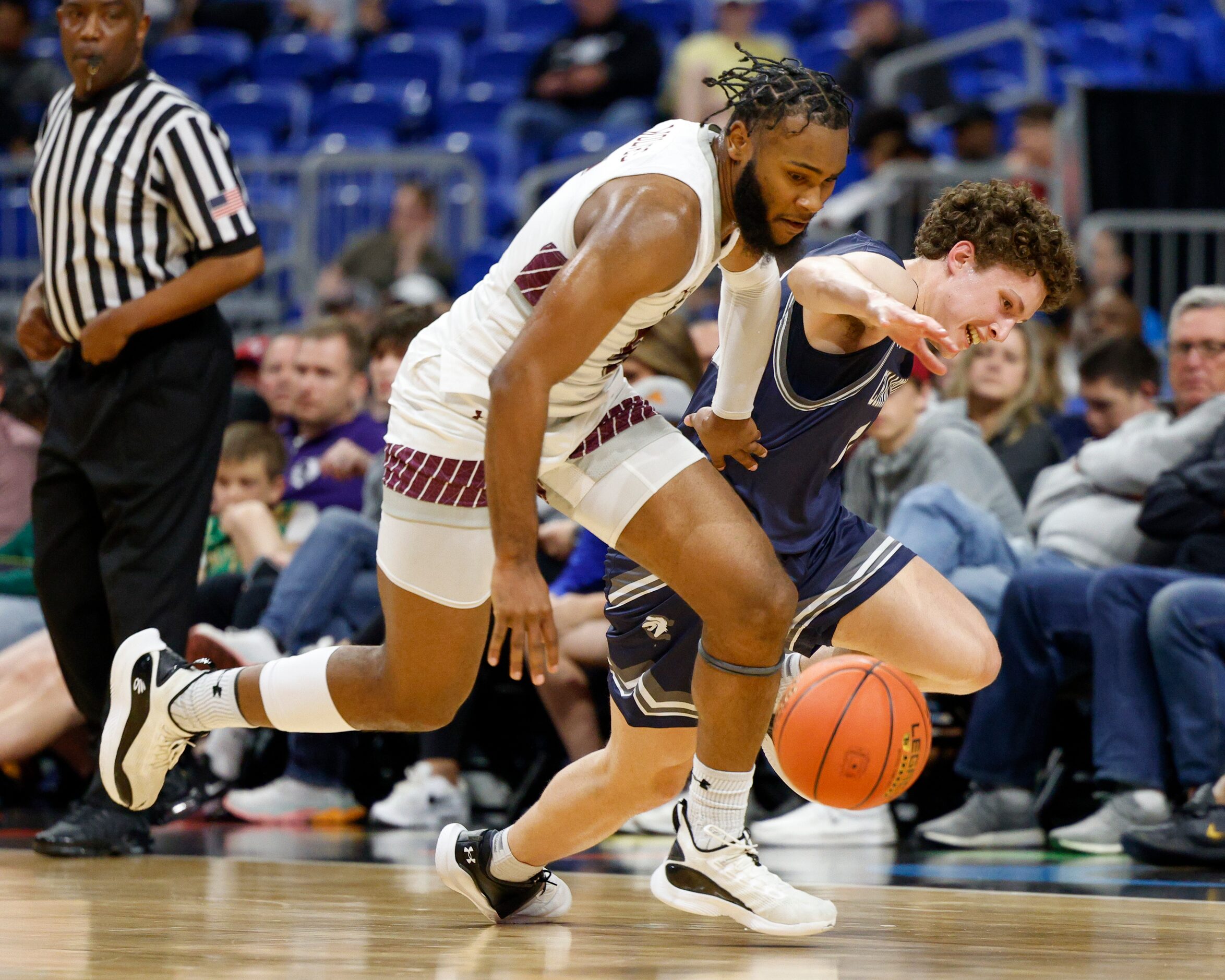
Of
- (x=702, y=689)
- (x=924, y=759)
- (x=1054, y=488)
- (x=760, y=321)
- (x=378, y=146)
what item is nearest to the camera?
(x=702, y=689)

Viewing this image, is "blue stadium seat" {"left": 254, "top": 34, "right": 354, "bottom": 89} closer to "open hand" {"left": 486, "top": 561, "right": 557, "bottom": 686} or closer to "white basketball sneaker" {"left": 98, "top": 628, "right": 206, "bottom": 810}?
"white basketball sneaker" {"left": 98, "top": 628, "right": 206, "bottom": 810}

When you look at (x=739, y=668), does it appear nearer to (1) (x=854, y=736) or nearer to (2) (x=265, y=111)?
(1) (x=854, y=736)

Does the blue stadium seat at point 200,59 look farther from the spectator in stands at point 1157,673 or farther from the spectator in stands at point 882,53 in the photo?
the spectator in stands at point 1157,673

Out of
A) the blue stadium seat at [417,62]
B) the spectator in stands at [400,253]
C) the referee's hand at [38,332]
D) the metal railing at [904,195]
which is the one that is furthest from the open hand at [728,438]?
the blue stadium seat at [417,62]

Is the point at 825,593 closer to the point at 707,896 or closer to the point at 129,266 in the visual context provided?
the point at 707,896

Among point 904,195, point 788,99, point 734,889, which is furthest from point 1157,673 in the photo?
point 904,195

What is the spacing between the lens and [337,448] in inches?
266

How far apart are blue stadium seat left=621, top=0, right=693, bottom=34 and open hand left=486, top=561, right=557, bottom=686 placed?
9881 mm

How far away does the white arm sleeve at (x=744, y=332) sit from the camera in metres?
3.50

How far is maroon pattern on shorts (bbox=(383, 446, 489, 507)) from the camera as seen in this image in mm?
3352

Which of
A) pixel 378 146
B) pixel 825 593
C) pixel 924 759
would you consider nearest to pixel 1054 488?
pixel 924 759

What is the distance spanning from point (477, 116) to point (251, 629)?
638 cm

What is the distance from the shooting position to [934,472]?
19.4 feet

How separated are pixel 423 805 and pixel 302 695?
2.32m
